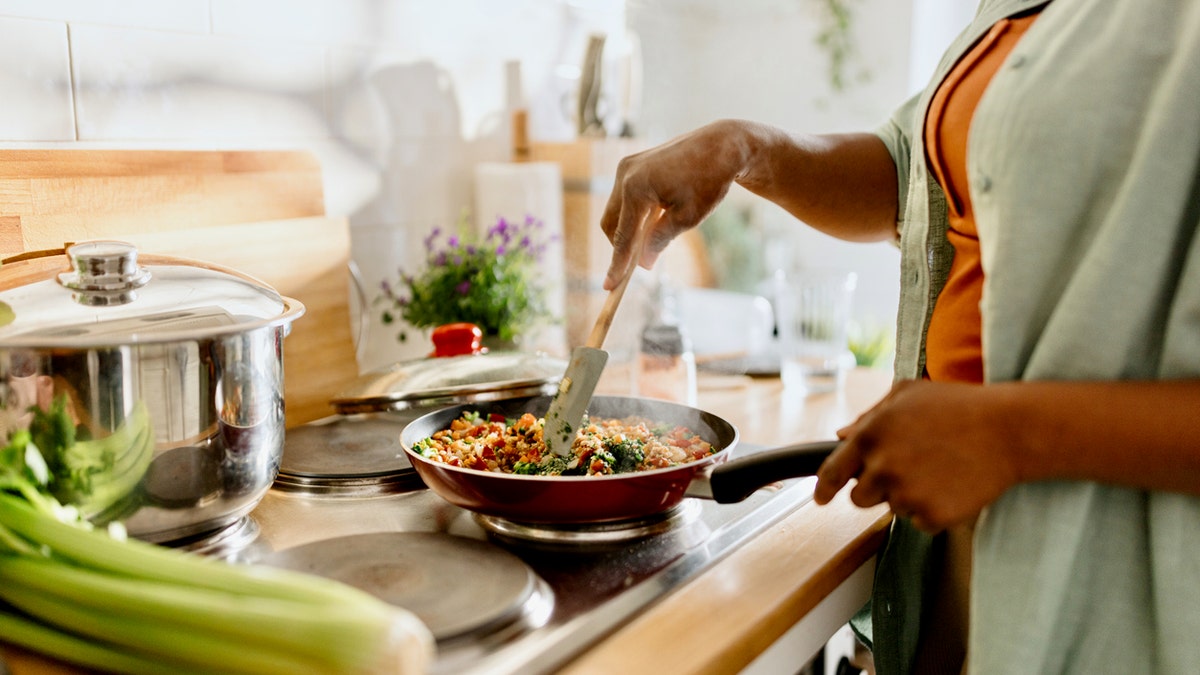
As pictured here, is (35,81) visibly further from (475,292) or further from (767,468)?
(767,468)

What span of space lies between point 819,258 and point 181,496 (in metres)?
2.77

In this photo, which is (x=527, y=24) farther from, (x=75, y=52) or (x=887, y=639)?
(x=887, y=639)

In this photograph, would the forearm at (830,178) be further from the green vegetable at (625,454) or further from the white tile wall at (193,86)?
the white tile wall at (193,86)

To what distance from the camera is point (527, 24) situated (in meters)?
1.81

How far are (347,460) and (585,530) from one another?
1.15ft

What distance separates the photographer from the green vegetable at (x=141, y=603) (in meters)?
0.52

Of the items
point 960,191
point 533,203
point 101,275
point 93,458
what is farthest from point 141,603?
point 533,203

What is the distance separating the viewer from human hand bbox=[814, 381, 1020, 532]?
2.21 feet

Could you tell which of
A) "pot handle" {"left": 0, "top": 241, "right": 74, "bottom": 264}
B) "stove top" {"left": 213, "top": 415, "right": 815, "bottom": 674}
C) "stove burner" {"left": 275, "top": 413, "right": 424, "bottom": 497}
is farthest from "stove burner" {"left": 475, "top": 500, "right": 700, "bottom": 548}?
"pot handle" {"left": 0, "top": 241, "right": 74, "bottom": 264}

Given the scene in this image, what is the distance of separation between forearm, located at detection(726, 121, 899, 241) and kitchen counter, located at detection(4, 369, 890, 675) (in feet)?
1.18

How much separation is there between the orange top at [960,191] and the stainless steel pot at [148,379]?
587 mm

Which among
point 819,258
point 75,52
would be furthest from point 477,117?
point 819,258

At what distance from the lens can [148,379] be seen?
73cm

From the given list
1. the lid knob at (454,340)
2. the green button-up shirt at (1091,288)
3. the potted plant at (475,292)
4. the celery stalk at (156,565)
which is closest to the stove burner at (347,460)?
the lid knob at (454,340)
